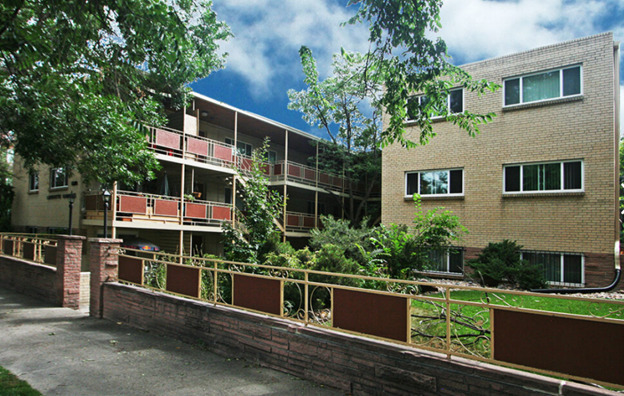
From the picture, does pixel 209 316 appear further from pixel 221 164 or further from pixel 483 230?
pixel 221 164

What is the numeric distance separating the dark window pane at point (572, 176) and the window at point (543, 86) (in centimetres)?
245

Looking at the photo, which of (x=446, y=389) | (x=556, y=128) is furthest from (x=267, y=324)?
(x=556, y=128)

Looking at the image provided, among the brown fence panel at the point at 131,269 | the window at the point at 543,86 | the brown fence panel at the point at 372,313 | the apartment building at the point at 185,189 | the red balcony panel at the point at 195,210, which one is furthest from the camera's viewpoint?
the red balcony panel at the point at 195,210

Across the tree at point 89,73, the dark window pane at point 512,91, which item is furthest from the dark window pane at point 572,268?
the tree at point 89,73

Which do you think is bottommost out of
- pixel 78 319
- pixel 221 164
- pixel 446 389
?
pixel 78 319

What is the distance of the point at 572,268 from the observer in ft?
45.8

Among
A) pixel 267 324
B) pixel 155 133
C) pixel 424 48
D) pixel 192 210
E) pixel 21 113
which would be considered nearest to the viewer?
pixel 267 324

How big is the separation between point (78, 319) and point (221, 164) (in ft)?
40.3

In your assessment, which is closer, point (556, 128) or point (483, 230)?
point (556, 128)

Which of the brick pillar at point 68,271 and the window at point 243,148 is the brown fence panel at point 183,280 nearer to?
the brick pillar at point 68,271

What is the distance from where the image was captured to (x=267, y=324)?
601 cm

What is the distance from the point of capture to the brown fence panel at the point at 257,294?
6.10m

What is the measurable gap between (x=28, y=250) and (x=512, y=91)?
58.4 feet

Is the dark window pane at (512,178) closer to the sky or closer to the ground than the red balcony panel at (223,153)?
closer to the ground
